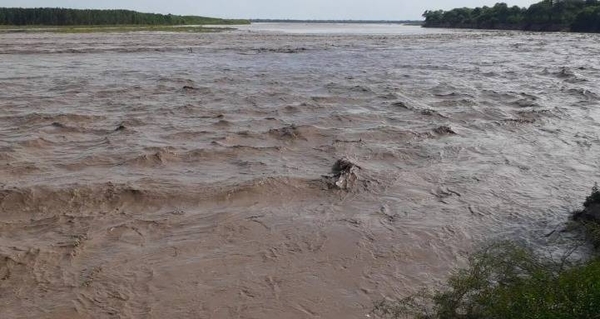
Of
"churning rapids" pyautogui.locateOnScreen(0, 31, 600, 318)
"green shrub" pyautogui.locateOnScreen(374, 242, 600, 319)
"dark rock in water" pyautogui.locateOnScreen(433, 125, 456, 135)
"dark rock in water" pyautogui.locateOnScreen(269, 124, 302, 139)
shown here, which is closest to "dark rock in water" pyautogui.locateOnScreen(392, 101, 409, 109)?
"churning rapids" pyautogui.locateOnScreen(0, 31, 600, 318)

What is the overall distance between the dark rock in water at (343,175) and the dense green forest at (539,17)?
7528 centimetres

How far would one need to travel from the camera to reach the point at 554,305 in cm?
355

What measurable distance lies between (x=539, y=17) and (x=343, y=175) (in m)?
88.3

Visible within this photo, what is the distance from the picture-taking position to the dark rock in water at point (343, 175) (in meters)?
7.94

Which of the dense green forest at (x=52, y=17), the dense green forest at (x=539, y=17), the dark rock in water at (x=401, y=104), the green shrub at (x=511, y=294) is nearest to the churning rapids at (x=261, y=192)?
the dark rock in water at (x=401, y=104)

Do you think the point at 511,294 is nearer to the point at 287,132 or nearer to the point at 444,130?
the point at 287,132

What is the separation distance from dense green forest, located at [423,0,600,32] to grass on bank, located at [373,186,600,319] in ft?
256

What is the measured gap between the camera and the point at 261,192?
767 centimetres

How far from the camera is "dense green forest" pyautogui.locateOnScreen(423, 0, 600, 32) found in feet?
241

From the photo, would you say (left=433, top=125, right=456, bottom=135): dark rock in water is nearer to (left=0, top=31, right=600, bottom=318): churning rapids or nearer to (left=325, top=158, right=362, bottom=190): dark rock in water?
(left=0, top=31, right=600, bottom=318): churning rapids

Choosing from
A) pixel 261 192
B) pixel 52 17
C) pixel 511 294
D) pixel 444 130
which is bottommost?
pixel 261 192

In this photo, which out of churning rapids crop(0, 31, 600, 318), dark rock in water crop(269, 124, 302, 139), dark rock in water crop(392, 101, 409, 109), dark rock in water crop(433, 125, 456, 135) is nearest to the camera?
churning rapids crop(0, 31, 600, 318)

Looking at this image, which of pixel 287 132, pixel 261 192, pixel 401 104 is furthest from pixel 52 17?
pixel 261 192

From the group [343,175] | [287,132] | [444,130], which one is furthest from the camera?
[444,130]
